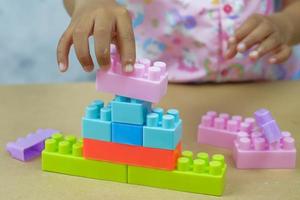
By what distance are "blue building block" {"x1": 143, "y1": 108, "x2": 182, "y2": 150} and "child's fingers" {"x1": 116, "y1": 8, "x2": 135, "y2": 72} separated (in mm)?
61

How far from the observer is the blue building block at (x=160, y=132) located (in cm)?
59

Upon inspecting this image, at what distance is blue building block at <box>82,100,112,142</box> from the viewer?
612mm

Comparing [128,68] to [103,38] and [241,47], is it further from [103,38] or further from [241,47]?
[241,47]

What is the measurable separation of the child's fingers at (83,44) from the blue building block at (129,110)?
0.05m

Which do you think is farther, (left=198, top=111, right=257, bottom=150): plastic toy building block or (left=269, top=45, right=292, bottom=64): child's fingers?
(left=269, top=45, right=292, bottom=64): child's fingers

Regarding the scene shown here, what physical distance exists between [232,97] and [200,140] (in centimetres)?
18

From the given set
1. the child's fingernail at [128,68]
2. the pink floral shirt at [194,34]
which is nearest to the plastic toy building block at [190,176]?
the child's fingernail at [128,68]

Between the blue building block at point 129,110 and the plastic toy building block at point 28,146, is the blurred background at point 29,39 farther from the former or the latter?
the blue building block at point 129,110

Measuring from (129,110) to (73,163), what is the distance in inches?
3.9

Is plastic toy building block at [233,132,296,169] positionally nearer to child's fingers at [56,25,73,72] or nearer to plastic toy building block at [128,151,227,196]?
plastic toy building block at [128,151,227,196]

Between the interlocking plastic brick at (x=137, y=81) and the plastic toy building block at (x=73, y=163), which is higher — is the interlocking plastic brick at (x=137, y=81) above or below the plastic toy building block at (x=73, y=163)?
above

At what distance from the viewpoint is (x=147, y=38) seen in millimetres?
995

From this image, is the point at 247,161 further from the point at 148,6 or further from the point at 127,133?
the point at 148,6

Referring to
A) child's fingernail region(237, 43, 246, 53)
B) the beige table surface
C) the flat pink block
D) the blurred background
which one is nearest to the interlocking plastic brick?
the flat pink block
